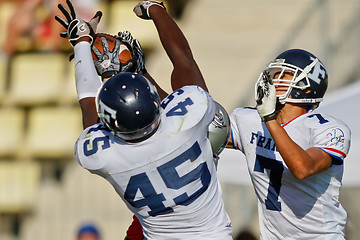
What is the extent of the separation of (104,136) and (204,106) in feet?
1.60

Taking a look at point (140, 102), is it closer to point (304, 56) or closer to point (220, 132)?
point (220, 132)

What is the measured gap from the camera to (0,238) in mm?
10562

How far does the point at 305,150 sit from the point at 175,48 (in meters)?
0.88

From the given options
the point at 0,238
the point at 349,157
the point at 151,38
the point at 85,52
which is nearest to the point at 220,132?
the point at 85,52

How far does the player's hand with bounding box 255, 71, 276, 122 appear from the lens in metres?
3.39

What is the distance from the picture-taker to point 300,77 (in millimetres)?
3689

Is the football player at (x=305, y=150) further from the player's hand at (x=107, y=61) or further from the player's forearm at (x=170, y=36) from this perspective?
the player's hand at (x=107, y=61)

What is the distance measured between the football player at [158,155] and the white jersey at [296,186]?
50 centimetres

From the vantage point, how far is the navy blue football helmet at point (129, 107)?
3.07 m

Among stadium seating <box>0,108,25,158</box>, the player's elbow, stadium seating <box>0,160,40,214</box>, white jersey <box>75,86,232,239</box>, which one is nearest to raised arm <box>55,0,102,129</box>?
white jersey <box>75,86,232,239</box>

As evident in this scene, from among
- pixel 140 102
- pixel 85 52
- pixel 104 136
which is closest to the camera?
pixel 140 102

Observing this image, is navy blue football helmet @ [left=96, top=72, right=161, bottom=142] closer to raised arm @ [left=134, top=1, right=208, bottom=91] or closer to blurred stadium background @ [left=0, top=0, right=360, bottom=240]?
raised arm @ [left=134, top=1, right=208, bottom=91]

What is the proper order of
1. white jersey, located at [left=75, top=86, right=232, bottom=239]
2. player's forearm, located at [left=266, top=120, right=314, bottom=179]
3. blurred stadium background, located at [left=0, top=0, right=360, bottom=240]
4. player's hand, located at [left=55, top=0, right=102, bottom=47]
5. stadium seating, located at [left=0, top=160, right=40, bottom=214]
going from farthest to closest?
stadium seating, located at [left=0, top=160, right=40, bottom=214] → blurred stadium background, located at [left=0, top=0, right=360, bottom=240] → player's hand, located at [left=55, top=0, right=102, bottom=47] → player's forearm, located at [left=266, top=120, right=314, bottom=179] → white jersey, located at [left=75, top=86, right=232, bottom=239]

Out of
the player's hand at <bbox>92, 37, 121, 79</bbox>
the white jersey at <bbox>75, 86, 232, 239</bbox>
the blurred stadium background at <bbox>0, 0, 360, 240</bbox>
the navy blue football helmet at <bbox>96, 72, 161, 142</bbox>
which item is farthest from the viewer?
the blurred stadium background at <bbox>0, 0, 360, 240</bbox>
